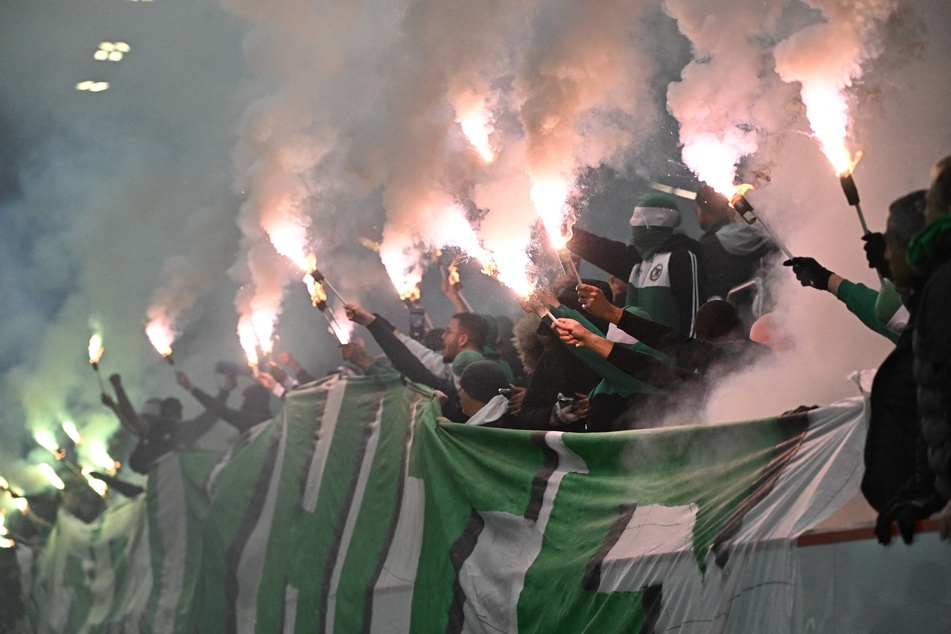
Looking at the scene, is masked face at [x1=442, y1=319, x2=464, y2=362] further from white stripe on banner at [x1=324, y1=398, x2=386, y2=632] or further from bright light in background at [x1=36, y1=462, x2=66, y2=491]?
bright light in background at [x1=36, y1=462, x2=66, y2=491]

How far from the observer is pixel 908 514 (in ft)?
6.34

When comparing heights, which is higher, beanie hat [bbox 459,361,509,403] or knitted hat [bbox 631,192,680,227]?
knitted hat [bbox 631,192,680,227]

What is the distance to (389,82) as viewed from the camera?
7055 millimetres

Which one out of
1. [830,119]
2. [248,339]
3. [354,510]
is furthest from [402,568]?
[248,339]

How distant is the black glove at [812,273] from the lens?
2.71 m

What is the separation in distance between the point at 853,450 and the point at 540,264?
9.05 ft

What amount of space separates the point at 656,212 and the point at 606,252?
460 millimetres

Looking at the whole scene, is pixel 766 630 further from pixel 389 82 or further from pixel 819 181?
pixel 389 82

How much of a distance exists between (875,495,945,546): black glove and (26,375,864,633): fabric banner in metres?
0.27

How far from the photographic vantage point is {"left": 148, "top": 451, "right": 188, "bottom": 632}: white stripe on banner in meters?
6.24

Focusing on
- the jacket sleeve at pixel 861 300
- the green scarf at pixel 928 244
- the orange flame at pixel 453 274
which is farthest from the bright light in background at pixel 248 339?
the green scarf at pixel 928 244

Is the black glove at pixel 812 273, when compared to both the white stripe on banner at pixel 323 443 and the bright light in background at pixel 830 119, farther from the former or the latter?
the white stripe on banner at pixel 323 443

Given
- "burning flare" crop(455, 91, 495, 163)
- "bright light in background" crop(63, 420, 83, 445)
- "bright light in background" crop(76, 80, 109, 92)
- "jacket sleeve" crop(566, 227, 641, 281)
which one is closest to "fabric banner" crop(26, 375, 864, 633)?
"jacket sleeve" crop(566, 227, 641, 281)

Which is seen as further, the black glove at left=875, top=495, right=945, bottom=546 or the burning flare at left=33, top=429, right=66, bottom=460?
the burning flare at left=33, top=429, right=66, bottom=460
